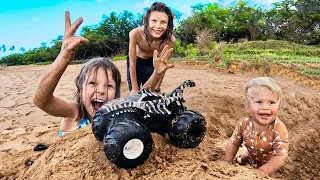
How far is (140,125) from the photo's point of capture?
1.53 meters

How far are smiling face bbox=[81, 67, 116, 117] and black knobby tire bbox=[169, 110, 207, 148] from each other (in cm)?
67

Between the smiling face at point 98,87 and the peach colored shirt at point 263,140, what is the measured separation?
3.20 feet

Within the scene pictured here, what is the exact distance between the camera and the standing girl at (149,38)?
12.9ft

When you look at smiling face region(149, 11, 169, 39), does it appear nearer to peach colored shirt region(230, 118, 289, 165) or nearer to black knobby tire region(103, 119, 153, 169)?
peach colored shirt region(230, 118, 289, 165)

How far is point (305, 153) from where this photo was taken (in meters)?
3.57

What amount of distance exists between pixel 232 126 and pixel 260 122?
70.1 inches

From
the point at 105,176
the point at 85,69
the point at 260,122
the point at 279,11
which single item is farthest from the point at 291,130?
the point at 279,11

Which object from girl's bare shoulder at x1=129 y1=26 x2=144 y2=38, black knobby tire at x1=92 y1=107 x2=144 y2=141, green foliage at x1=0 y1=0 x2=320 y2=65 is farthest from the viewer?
green foliage at x1=0 y1=0 x2=320 y2=65

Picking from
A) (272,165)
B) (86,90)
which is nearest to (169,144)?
(272,165)

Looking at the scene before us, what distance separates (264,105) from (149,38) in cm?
229

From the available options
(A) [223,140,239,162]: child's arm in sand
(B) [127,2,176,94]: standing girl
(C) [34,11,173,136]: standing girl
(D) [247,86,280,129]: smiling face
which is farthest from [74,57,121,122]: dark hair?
(B) [127,2,176,94]: standing girl

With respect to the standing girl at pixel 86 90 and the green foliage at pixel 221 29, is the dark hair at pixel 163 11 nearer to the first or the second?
the standing girl at pixel 86 90

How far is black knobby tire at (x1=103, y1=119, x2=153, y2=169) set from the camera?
1.44m

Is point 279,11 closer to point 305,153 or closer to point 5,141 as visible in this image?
point 305,153
